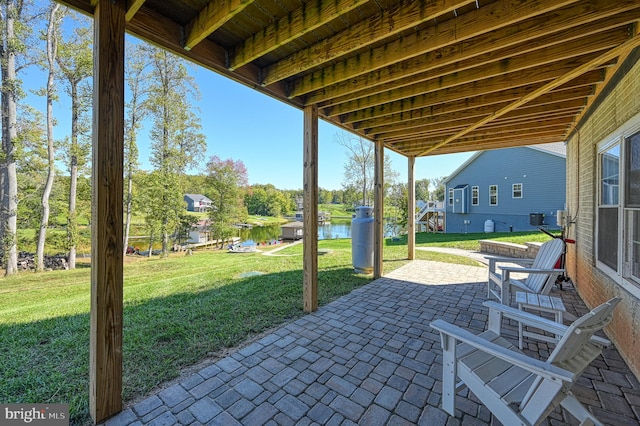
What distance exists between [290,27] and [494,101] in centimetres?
297

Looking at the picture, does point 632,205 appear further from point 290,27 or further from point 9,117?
point 9,117

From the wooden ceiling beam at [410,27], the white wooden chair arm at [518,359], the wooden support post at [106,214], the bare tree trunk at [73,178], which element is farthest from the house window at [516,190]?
the bare tree trunk at [73,178]

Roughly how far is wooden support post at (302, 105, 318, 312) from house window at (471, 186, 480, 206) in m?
16.3

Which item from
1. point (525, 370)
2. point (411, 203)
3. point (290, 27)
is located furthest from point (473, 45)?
point (411, 203)

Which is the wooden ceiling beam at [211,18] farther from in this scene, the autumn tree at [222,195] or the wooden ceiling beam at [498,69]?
the autumn tree at [222,195]

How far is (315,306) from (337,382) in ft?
5.01

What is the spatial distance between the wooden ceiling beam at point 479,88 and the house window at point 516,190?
46.3 feet

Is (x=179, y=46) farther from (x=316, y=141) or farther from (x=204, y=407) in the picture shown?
(x=204, y=407)

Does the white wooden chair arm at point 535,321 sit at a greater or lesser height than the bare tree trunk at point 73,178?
lesser

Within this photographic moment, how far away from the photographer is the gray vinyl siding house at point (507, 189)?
13.1 metres

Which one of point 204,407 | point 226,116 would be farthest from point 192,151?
point 204,407

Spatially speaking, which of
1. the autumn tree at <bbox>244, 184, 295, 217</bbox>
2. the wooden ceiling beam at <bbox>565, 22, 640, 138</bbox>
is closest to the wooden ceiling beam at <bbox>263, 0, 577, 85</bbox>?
the wooden ceiling beam at <bbox>565, 22, 640, 138</bbox>

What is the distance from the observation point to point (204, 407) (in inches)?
74.8

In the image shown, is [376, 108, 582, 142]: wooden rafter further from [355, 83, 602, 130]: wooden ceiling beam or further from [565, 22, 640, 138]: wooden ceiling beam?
[355, 83, 602, 130]: wooden ceiling beam
